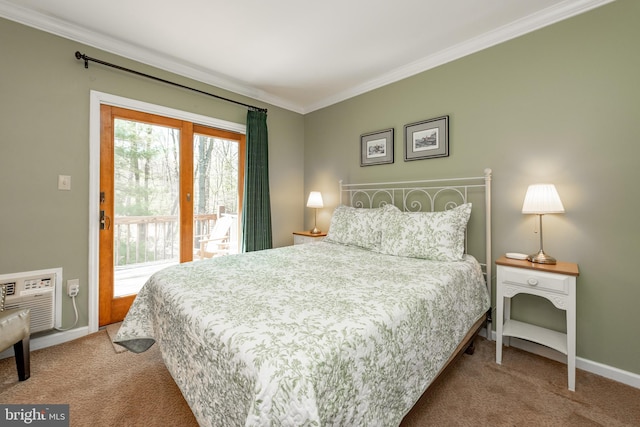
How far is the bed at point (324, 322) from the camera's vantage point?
0.85 metres

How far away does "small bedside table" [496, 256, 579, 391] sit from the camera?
1707 millimetres

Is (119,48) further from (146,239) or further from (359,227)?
(359,227)

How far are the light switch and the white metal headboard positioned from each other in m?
2.74

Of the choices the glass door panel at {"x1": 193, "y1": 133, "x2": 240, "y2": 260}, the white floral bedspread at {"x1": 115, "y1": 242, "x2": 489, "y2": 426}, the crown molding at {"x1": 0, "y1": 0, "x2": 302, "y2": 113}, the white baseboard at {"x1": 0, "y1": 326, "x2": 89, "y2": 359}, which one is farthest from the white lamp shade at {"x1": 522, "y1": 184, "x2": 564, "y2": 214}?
the white baseboard at {"x1": 0, "y1": 326, "x2": 89, "y2": 359}

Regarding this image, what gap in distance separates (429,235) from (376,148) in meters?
1.41

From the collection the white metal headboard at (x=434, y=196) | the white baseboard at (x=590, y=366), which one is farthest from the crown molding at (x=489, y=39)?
the white baseboard at (x=590, y=366)

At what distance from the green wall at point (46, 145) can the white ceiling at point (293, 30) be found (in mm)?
184

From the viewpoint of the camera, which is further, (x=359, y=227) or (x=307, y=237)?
(x=307, y=237)

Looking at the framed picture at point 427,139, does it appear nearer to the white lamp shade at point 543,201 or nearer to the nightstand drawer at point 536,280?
the white lamp shade at point 543,201

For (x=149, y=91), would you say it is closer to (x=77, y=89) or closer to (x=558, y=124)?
(x=77, y=89)

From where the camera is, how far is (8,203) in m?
2.06

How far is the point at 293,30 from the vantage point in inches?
91.0

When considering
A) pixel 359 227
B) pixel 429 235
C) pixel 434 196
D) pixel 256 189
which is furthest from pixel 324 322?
pixel 256 189

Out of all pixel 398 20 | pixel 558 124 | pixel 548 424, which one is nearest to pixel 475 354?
pixel 548 424
